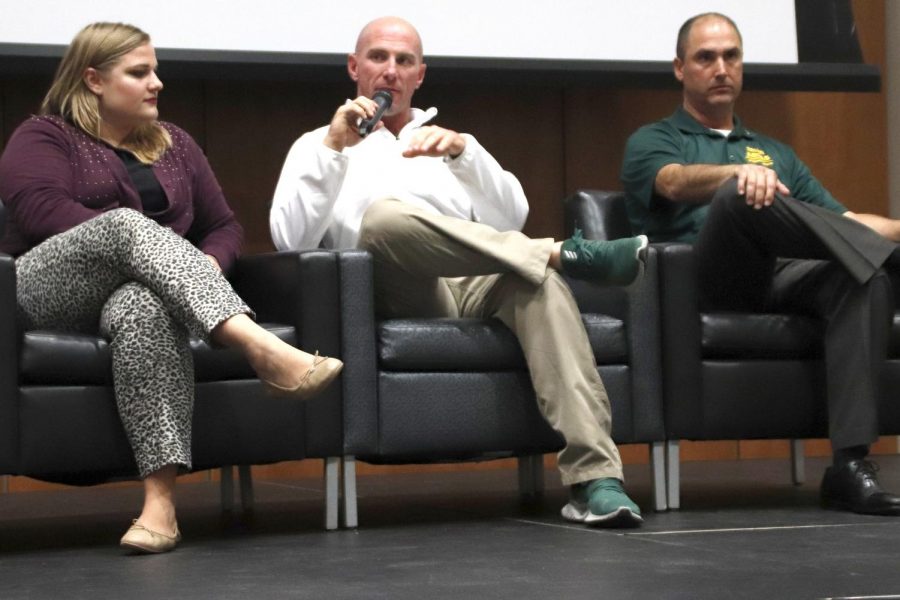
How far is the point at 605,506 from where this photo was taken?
2729mm

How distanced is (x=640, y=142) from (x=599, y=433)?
98cm

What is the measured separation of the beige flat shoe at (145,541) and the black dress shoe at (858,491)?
1399 mm

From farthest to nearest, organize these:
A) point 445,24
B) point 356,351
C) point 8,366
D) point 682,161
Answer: point 445,24 → point 682,161 → point 356,351 → point 8,366

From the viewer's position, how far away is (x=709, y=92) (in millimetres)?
3715

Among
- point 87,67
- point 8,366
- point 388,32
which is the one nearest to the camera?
point 8,366

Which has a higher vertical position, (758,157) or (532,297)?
(758,157)

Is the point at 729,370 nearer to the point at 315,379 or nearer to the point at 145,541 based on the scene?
Result: the point at 315,379

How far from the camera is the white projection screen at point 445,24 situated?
391 centimetres

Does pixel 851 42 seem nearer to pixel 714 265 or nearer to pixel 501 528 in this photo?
pixel 714 265

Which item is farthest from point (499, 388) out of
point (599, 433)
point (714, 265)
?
point (714, 265)

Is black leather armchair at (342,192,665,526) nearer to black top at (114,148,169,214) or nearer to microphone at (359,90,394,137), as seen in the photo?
microphone at (359,90,394,137)

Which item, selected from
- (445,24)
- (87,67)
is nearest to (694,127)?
(445,24)

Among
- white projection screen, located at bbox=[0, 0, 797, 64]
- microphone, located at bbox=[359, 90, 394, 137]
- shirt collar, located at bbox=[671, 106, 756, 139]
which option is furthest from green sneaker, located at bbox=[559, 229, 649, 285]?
white projection screen, located at bbox=[0, 0, 797, 64]

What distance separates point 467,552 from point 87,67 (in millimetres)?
1344
